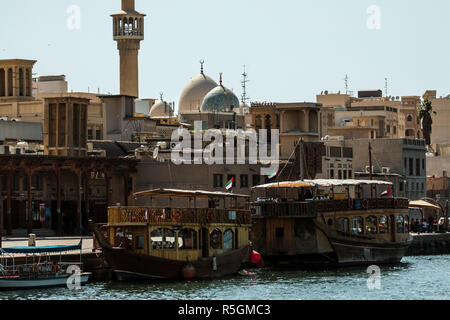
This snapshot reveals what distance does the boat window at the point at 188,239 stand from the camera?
198 feet

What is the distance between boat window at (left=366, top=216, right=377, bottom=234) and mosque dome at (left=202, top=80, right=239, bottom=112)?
46.2 meters

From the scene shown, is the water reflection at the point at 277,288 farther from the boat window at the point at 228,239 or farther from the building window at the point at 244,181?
the building window at the point at 244,181

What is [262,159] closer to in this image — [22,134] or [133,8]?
[22,134]

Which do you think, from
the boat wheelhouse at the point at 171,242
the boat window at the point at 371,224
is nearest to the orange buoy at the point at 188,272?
the boat wheelhouse at the point at 171,242

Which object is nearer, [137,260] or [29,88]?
[137,260]

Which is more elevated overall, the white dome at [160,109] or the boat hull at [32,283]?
the white dome at [160,109]

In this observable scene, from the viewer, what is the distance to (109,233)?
60719 millimetres

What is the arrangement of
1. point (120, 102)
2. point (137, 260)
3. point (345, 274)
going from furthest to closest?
point (120, 102) < point (345, 274) < point (137, 260)

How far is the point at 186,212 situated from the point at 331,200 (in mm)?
11419

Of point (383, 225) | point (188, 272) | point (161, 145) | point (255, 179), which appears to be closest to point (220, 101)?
point (161, 145)

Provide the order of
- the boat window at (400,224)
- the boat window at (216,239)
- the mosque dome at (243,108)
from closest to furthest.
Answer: the boat window at (216,239)
the boat window at (400,224)
the mosque dome at (243,108)

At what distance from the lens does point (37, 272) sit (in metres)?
55.6

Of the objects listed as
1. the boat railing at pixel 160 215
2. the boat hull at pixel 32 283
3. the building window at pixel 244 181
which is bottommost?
the boat hull at pixel 32 283
